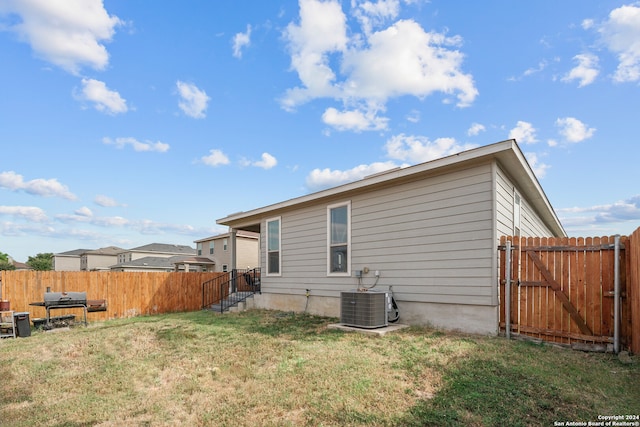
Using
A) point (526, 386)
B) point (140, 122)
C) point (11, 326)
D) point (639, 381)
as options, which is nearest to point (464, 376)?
point (526, 386)

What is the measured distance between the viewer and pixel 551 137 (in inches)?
325

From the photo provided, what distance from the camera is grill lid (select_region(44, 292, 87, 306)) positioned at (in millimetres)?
8188

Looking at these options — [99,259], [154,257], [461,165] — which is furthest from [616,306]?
[99,259]

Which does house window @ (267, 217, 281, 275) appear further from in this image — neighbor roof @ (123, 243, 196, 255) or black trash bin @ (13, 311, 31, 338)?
neighbor roof @ (123, 243, 196, 255)

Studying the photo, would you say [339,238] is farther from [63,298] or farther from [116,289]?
[116,289]

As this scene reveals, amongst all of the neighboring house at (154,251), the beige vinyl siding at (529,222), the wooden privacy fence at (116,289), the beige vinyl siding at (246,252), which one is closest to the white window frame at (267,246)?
the wooden privacy fence at (116,289)

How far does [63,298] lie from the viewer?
330 inches

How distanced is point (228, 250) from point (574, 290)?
893 inches

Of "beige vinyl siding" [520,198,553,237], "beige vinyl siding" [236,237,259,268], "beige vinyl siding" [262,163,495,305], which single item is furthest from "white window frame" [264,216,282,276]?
"beige vinyl siding" [236,237,259,268]

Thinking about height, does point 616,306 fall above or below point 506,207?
below

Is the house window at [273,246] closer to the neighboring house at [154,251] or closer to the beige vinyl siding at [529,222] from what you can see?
the beige vinyl siding at [529,222]

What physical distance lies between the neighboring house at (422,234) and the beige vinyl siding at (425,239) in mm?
18

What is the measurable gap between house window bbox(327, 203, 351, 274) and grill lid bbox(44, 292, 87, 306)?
20.8 ft

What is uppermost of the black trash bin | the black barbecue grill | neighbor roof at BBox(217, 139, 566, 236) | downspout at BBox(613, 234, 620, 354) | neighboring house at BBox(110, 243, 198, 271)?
neighbor roof at BBox(217, 139, 566, 236)
